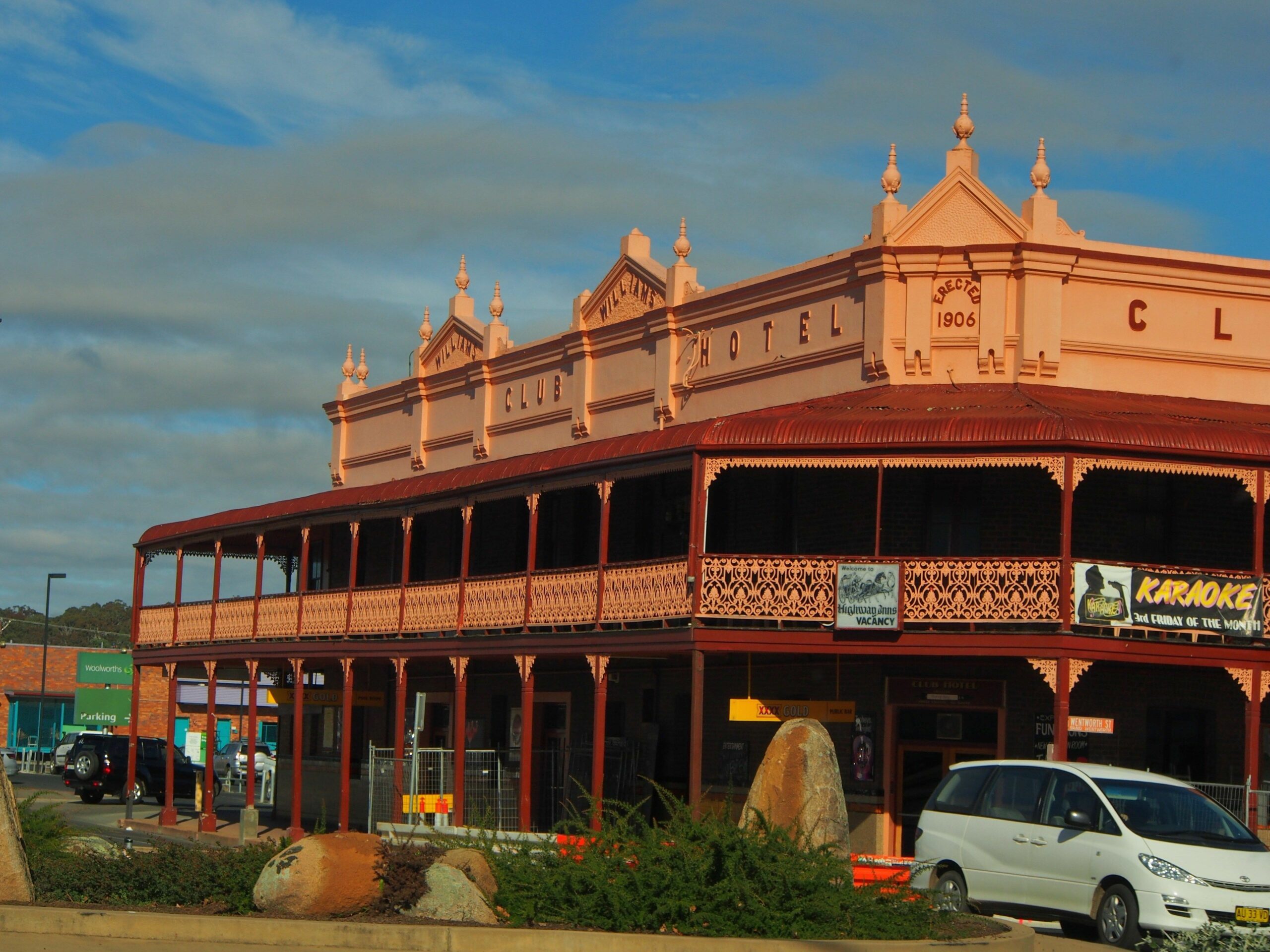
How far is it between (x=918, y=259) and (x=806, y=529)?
13.4ft

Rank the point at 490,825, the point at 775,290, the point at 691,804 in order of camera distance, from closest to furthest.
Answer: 1. the point at 490,825
2. the point at 691,804
3. the point at 775,290

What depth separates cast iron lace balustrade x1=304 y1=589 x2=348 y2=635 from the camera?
31.8 m

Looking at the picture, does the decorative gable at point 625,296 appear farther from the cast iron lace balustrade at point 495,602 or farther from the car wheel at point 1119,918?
the car wheel at point 1119,918

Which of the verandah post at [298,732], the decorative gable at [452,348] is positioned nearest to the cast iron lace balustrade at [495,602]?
the verandah post at [298,732]

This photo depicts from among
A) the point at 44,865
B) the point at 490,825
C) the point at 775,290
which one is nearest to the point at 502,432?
the point at 775,290

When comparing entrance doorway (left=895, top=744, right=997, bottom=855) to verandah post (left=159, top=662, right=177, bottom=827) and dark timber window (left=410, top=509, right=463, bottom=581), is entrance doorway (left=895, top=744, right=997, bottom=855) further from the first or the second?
verandah post (left=159, top=662, right=177, bottom=827)

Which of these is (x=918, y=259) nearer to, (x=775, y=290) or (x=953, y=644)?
(x=775, y=290)

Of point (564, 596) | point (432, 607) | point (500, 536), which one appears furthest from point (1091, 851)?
point (500, 536)

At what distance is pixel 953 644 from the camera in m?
22.2

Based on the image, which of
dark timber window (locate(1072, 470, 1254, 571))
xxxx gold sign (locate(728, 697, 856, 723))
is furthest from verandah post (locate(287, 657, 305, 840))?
dark timber window (locate(1072, 470, 1254, 571))

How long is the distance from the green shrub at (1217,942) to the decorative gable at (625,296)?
17.8m

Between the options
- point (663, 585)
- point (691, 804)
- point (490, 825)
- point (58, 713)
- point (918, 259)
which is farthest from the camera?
point (58, 713)

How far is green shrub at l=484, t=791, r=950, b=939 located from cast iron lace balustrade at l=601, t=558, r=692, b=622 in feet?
30.4

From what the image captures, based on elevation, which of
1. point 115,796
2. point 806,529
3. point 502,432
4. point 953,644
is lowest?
point 115,796
